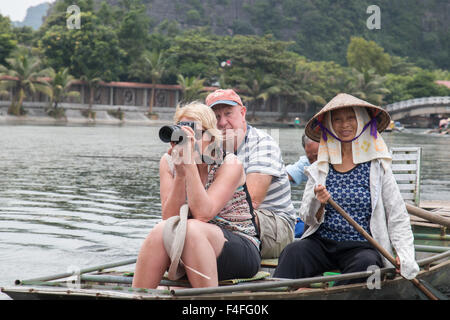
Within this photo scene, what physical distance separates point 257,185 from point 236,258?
2.17ft

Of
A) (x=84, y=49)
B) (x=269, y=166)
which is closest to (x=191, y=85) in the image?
(x=84, y=49)

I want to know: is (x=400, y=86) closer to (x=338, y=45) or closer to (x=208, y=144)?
(x=338, y=45)

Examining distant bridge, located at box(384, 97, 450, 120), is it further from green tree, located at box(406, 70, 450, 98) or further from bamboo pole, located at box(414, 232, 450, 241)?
bamboo pole, located at box(414, 232, 450, 241)

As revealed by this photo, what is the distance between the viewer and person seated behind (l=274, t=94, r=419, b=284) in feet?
11.6

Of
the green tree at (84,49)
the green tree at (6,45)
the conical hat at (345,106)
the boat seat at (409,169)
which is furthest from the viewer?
the green tree at (84,49)

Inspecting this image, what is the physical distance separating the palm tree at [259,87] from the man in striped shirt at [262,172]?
43.4 meters

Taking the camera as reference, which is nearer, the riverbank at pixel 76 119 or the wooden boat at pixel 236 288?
the wooden boat at pixel 236 288

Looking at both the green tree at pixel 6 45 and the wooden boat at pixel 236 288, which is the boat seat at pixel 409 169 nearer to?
the wooden boat at pixel 236 288

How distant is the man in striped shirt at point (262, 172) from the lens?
3.88 meters

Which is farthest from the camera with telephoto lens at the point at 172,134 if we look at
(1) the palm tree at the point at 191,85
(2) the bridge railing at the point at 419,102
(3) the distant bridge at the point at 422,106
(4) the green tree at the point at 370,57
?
(4) the green tree at the point at 370,57

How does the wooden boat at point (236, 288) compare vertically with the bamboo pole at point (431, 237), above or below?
below

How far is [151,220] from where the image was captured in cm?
844

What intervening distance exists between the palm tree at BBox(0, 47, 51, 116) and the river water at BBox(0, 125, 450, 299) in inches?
780
